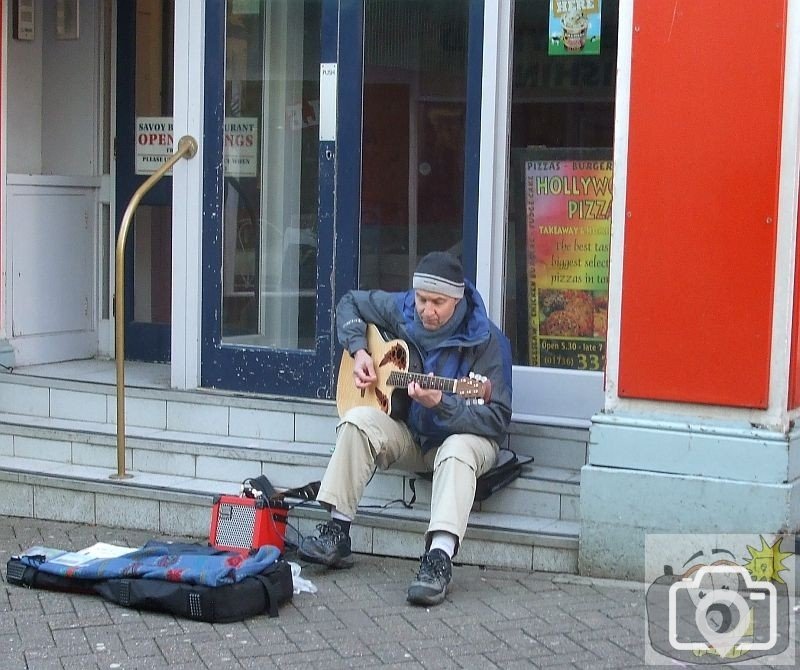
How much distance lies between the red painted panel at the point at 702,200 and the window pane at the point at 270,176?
6.15 feet

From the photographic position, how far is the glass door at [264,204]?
22.0 feet

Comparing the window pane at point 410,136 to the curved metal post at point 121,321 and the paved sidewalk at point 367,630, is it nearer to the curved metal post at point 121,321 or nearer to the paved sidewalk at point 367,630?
the curved metal post at point 121,321

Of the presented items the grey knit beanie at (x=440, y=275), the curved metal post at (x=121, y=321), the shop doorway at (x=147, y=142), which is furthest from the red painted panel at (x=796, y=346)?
the shop doorway at (x=147, y=142)

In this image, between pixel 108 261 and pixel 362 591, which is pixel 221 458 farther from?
pixel 108 261

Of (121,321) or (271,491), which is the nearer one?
(271,491)

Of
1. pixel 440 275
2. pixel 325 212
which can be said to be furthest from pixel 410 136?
pixel 440 275

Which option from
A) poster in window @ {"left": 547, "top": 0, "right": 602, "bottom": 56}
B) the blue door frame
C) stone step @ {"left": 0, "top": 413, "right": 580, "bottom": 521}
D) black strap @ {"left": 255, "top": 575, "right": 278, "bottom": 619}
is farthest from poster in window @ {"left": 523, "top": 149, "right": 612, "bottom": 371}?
black strap @ {"left": 255, "top": 575, "right": 278, "bottom": 619}

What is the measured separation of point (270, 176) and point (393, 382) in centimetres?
171

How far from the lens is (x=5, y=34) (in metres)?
7.33

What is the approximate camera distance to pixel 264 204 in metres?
6.88

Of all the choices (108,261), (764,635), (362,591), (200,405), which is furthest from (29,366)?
(764,635)

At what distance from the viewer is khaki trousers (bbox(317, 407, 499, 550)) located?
531 centimetres

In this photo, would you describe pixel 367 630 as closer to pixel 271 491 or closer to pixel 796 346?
pixel 271 491

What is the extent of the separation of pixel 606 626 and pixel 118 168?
4.17 metres
